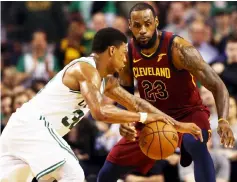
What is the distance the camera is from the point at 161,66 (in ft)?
23.1

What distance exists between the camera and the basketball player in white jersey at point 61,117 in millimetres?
5906

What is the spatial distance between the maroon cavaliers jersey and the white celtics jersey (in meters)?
1.12

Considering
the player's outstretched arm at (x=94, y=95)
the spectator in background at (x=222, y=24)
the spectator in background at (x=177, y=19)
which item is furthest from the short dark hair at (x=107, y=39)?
the spectator in background at (x=177, y=19)

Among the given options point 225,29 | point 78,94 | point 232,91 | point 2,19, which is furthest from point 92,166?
point 2,19

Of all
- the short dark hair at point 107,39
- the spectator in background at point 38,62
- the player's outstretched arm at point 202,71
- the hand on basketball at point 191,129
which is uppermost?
the short dark hair at point 107,39

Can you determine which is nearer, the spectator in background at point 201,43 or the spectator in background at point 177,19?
the spectator in background at point 201,43

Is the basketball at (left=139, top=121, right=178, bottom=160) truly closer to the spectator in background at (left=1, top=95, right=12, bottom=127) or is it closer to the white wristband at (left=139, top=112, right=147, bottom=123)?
the white wristband at (left=139, top=112, right=147, bottom=123)

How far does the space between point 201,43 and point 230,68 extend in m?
1.19

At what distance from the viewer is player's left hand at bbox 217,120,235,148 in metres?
6.30

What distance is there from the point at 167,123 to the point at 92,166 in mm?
2940

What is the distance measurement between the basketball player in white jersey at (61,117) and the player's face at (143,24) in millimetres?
663

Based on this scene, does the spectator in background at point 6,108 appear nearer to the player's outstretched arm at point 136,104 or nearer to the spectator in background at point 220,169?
the spectator in background at point 220,169

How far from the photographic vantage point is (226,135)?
634 centimetres

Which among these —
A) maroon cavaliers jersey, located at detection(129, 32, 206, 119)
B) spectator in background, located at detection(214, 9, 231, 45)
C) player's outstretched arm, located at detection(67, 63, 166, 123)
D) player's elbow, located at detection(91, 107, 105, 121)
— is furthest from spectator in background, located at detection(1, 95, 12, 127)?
player's elbow, located at detection(91, 107, 105, 121)
